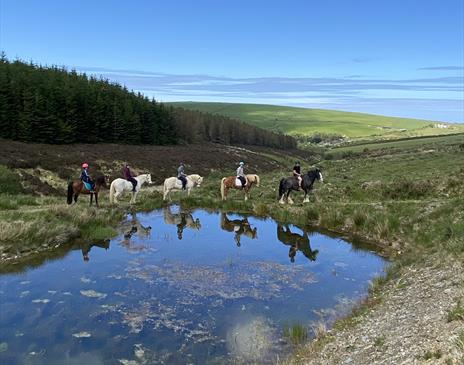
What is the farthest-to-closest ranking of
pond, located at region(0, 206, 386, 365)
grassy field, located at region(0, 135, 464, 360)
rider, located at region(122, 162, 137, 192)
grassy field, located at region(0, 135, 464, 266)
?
rider, located at region(122, 162, 137, 192) → grassy field, located at region(0, 135, 464, 266) → grassy field, located at region(0, 135, 464, 360) → pond, located at region(0, 206, 386, 365)

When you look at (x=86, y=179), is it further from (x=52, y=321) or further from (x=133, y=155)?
(x=133, y=155)

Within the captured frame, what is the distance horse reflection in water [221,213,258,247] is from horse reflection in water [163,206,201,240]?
1662mm

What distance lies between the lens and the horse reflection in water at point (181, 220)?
2402 cm

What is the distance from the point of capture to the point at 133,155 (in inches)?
2406

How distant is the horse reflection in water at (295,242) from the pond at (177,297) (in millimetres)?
104

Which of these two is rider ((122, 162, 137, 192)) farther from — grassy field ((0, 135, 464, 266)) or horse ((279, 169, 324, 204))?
horse ((279, 169, 324, 204))

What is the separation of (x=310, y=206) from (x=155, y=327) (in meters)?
16.9

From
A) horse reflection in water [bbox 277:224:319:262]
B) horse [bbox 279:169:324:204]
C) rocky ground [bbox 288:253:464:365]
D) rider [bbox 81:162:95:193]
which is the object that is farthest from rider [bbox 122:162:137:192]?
rocky ground [bbox 288:253:464:365]

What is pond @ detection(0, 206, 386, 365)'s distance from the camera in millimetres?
10336

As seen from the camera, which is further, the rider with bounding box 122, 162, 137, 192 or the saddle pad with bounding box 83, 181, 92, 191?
the rider with bounding box 122, 162, 137, 192

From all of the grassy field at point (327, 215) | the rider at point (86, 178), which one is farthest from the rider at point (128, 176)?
the rider at point (86, 178)

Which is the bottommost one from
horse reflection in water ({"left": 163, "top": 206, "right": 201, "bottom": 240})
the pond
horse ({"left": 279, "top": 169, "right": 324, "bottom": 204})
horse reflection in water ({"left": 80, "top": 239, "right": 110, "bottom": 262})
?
horse reflection in water ({"left": 163, "top": 206, "right": 201, "bottom": 240})

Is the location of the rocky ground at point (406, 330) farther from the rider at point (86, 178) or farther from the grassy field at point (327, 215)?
the rider at point (86, 178)

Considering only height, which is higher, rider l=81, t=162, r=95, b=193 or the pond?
rider l=81, t=162, r=95, b=193
